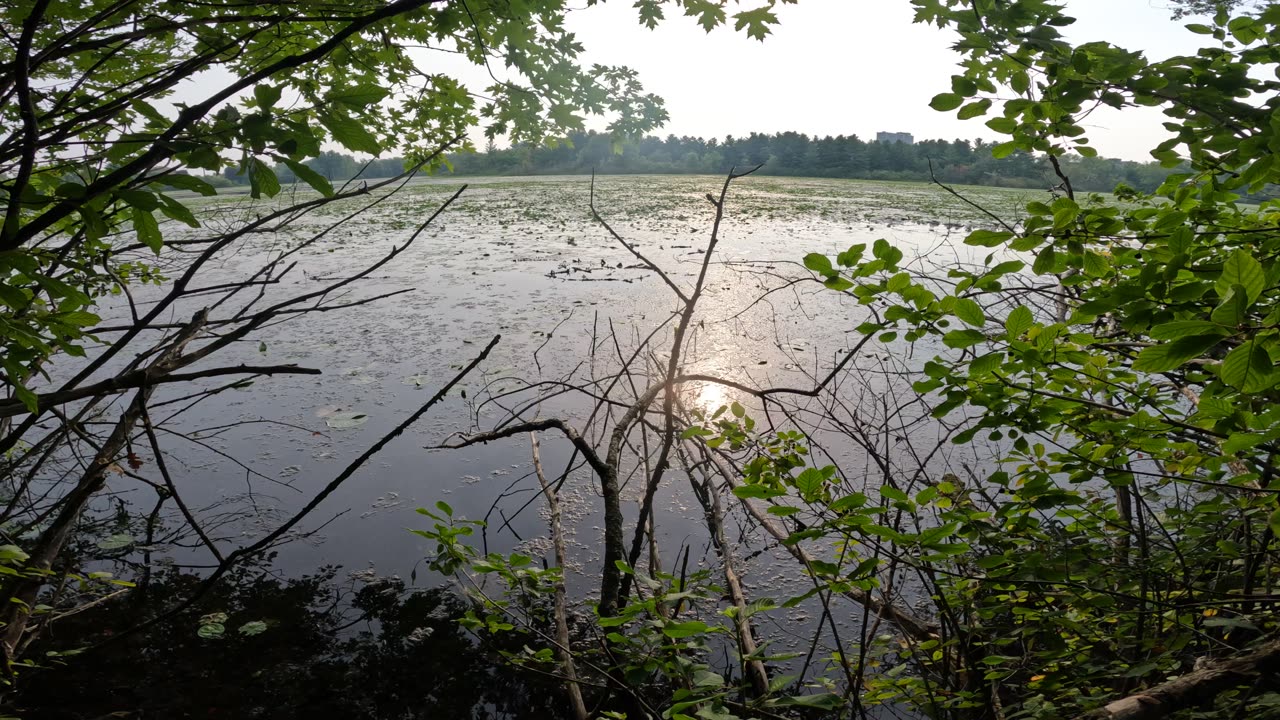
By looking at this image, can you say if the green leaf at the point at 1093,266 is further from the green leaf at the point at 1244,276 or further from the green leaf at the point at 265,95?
the green leaf at the point at 265,95

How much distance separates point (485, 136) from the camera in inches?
141

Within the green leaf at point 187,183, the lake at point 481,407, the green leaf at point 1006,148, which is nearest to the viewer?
the green leaf at point 187,183

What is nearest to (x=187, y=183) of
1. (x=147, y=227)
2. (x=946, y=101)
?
(x=147, y=227)

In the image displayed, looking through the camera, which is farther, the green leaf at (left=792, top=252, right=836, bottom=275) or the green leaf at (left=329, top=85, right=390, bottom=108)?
the green leaf at (left=792, top=252, right=836, bottom=275)

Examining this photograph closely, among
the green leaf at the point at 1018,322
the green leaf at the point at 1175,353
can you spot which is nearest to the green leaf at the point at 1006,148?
the green leaf at the point at 1018,322

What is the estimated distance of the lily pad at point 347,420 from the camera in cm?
461

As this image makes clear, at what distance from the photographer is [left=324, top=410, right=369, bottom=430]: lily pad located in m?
4.61

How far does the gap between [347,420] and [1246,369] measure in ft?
16.0

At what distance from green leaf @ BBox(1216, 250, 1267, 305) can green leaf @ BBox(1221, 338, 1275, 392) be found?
56 mm

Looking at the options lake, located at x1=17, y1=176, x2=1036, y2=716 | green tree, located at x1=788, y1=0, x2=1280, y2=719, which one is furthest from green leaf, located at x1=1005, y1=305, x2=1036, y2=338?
lake, located at x1=17, y1=176, x2=1036, y2=716

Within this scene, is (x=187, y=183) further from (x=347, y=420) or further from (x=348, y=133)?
(x=347, y=420)

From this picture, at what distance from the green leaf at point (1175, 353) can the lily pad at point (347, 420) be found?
465cm

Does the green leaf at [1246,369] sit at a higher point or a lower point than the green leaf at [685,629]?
higher

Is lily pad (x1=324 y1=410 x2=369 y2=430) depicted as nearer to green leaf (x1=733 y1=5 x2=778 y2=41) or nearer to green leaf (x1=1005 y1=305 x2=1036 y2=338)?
green leaf (x1=733 y1=5 x2=778 y2=41)
